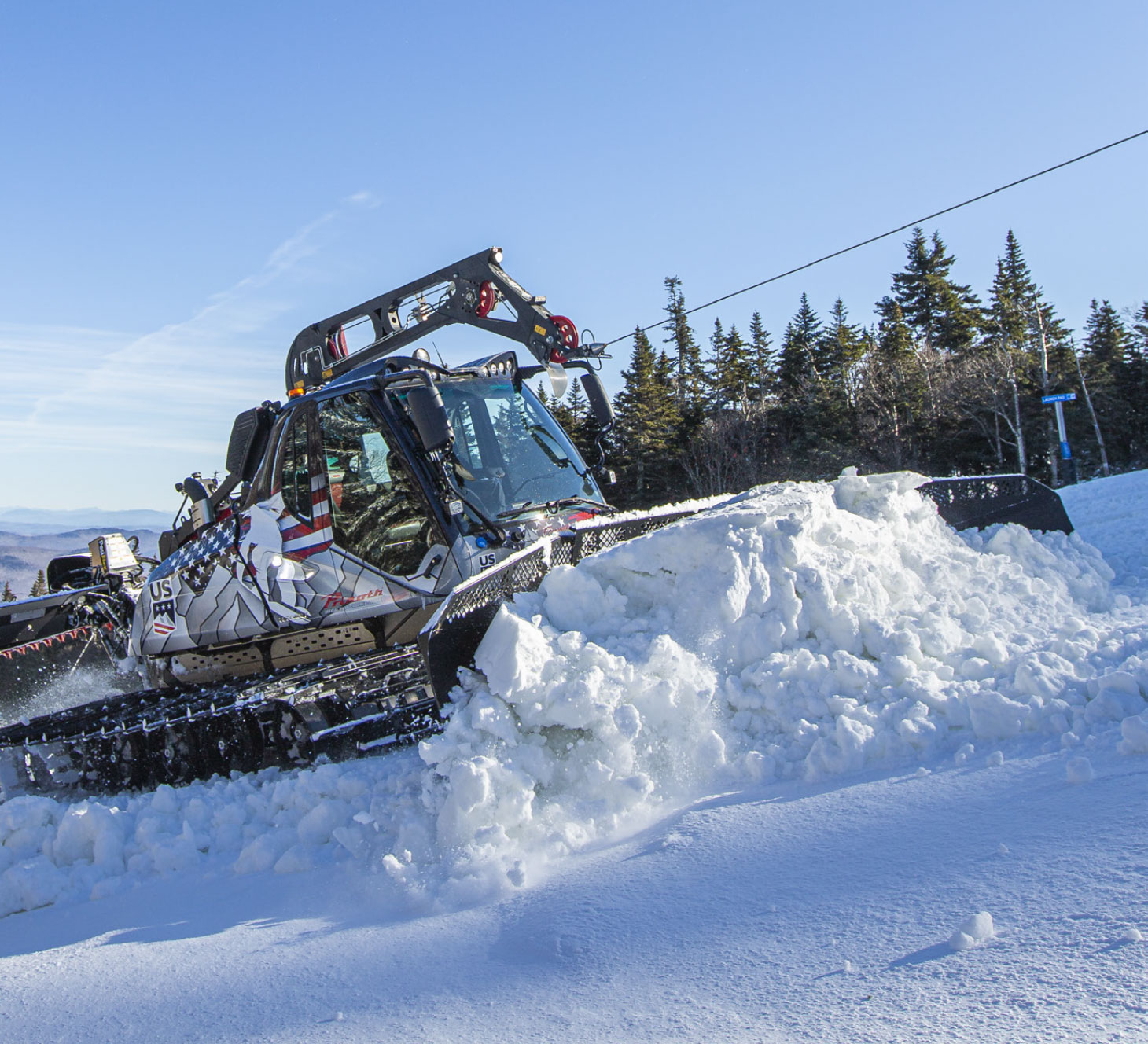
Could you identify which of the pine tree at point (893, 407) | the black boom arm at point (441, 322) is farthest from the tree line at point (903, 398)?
the black boom arm at point (441, 322)

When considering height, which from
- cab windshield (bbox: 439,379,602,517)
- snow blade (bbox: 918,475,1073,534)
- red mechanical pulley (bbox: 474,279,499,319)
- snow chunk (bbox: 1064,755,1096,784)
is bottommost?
snow chunk (bbox: 1064,755,1096,784)

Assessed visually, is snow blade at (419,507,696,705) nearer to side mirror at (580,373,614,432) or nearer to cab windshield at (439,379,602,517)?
cab windshield at (439,379,602,517)

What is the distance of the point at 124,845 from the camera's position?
3.98 meters

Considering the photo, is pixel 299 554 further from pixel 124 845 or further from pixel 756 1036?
pixel 756 1036

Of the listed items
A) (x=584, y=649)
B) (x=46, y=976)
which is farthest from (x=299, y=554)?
(x=46, y=976)

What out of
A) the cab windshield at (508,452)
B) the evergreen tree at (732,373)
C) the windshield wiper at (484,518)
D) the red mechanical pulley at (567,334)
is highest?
the evergreen tree at (732,373)

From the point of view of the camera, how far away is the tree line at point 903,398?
3328 centimetres

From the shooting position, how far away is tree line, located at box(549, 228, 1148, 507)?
Answer: 3328 centimetres

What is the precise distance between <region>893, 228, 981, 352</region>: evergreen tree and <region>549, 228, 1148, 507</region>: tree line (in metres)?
0.07

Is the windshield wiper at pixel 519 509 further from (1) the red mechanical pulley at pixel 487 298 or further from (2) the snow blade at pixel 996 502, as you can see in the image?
(1) the red mechanical pulley at pixel 487 298

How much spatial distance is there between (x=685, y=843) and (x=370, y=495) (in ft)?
12.1

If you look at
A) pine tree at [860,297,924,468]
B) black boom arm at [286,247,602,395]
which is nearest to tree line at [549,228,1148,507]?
pine tree at [860,297,924,468]

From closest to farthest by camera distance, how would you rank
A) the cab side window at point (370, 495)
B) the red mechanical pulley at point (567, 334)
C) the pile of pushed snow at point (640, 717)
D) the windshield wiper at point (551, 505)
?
the pile of pushed snow at point (640, 717) < the cab side window at point (370, 495) < the windshield wiper at point (551, 505) < the red mechanical pulley at point (567, 334)

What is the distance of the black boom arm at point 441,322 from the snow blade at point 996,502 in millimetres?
3345
